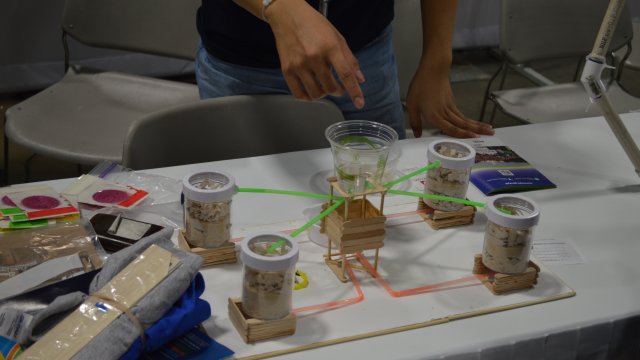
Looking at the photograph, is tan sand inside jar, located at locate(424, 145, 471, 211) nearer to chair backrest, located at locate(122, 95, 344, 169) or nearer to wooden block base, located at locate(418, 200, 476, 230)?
wooden block base, located at locate(418, 200, 476, 230)

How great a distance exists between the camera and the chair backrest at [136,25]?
7.80 ft

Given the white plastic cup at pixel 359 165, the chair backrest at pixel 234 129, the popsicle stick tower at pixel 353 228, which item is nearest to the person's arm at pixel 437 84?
the chair backrest at pixel 234 129

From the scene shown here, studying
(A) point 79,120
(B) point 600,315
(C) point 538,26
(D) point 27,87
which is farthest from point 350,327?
(D) point 27,87

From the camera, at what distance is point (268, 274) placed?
0.97 m

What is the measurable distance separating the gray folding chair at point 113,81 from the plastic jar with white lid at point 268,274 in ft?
4.11

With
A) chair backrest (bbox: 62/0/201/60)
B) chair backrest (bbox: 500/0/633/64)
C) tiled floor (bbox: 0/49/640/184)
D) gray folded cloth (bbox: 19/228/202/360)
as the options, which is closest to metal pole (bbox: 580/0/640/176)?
gray folded cloth (bbox: 19/228/202/360)

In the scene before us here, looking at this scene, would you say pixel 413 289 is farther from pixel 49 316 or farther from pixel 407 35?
pixel 407 35

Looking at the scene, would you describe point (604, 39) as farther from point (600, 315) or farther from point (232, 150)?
point (232, 150)

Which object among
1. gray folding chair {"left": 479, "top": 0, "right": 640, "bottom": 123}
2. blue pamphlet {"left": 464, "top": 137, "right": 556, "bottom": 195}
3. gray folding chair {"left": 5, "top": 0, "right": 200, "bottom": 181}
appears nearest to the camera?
blue pamphlet {"left": 464, "top": 137, "right": 556, "bottom": 195}

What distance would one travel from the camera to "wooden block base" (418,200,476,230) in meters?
1.29

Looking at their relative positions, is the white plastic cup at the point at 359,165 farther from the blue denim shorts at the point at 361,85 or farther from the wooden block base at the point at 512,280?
the blue denim shorts at the point at 361,85

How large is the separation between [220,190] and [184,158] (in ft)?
1.70

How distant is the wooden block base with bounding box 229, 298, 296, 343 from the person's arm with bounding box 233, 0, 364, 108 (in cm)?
39

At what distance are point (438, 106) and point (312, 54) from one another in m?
0.53
